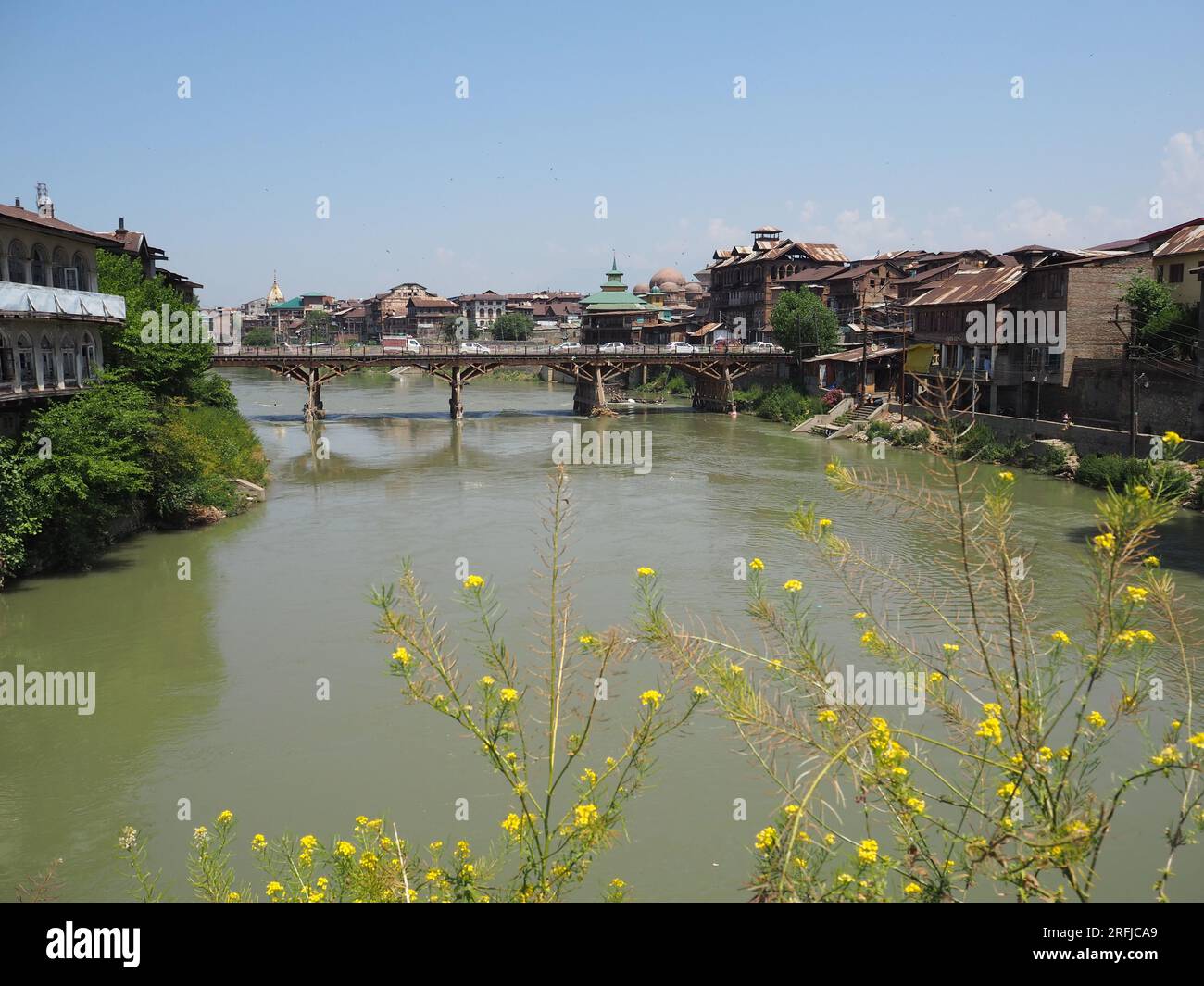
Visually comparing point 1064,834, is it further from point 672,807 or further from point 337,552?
point 337,552

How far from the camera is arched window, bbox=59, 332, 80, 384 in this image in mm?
24392

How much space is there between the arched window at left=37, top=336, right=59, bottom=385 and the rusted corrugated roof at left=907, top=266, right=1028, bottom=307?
33595 mm

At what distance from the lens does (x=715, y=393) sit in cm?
6059

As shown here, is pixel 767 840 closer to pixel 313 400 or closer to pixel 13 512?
pixel 13 512

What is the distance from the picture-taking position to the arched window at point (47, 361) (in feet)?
76.3

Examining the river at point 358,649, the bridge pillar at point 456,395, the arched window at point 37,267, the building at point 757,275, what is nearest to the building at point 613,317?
the building at point 757,275

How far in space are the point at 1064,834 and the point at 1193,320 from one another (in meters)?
34.4

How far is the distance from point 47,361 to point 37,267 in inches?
90.8

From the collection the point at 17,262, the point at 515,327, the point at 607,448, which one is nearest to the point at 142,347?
the point at 17,262

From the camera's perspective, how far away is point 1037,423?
35656 mm

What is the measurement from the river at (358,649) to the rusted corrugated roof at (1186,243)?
963 centimetres
